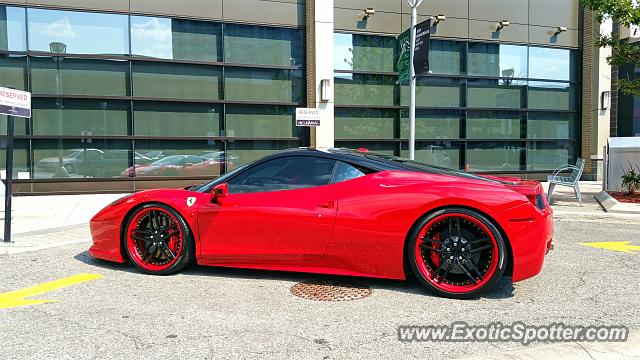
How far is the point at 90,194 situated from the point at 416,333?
496 inches

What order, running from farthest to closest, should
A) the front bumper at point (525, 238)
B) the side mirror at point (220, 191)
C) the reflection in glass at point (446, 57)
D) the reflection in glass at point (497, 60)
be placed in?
the reflection in glass at point (497, 60), the reflection in glass at point (446, 57), the side mirror at point (220, 191), the front bumper at point (525, 238)

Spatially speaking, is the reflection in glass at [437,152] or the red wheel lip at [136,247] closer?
the red wheel lip at [136,247]

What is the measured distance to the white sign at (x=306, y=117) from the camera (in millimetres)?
11766

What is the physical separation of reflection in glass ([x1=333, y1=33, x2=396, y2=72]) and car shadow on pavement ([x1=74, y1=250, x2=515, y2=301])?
11.7 meters

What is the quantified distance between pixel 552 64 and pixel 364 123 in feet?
27.0

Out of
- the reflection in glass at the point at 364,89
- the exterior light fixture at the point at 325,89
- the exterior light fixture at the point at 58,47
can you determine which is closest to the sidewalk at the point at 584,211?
the reflection in glass at the point at 364,89

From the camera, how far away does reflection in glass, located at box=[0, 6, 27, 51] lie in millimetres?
12969

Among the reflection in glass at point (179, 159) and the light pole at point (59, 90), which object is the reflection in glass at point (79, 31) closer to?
the light pole at point (59, 90)

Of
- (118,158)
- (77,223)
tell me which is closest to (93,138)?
(118,158)

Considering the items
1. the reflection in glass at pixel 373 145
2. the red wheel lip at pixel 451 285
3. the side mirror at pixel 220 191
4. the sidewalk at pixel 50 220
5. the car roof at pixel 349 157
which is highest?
the reflection in glass at pixel 373 145

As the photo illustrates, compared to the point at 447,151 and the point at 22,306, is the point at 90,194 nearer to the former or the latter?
the point at 22,306

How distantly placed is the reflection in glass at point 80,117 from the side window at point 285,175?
1074cm

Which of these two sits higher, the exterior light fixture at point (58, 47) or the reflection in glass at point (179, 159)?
the exterior light fixture at point (58, 47)

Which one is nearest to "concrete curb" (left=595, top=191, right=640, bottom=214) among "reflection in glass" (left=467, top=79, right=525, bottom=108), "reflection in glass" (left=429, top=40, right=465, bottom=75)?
"reflection in glass" (left=467, top=79, right=525, bottom=108)
